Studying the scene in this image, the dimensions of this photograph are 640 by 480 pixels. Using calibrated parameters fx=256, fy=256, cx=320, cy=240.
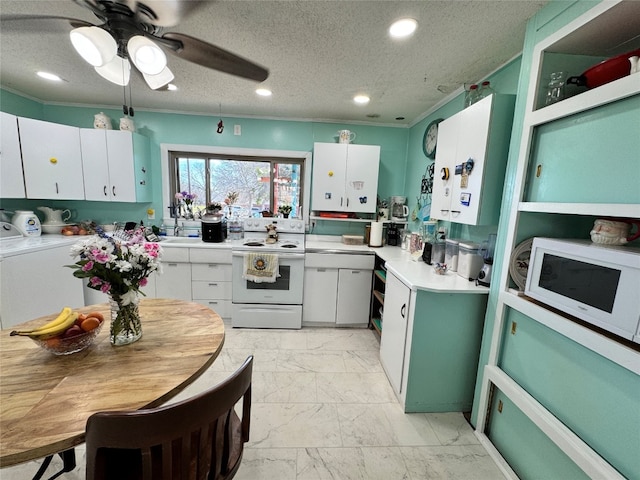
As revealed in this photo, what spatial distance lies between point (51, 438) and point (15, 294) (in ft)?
7.84

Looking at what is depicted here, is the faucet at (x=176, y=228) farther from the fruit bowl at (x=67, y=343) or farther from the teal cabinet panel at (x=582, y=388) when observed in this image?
the teal cabinet panel at (x=582, y=388)

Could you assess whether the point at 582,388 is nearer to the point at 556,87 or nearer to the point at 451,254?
the point at 451,254

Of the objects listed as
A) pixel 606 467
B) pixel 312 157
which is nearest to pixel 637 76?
pixel 606 467

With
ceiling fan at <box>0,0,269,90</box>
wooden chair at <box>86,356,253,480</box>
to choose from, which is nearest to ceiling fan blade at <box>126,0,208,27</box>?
ceiling fan at <box>0,0,269,90</box>

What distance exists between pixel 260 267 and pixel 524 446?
7.66ft

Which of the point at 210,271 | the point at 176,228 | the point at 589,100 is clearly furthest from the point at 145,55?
the point at 176,228

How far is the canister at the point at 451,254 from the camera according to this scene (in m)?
2.04

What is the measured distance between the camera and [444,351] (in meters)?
1.73

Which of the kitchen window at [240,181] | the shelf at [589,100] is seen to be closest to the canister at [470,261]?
the shelf at [589,100]

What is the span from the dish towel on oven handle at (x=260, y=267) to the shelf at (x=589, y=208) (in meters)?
2.12

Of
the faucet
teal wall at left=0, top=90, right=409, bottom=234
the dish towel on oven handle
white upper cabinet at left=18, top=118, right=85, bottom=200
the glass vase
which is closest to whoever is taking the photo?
the glass vase

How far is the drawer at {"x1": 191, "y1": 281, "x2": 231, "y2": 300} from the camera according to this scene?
A: 2.87 metres

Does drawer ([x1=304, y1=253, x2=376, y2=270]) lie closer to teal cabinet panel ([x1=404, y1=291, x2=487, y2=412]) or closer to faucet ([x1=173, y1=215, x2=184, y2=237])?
teal cabinet panel ([x1=404, y1=291, x2=487, y2=412])

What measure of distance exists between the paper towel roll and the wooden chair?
237cm
